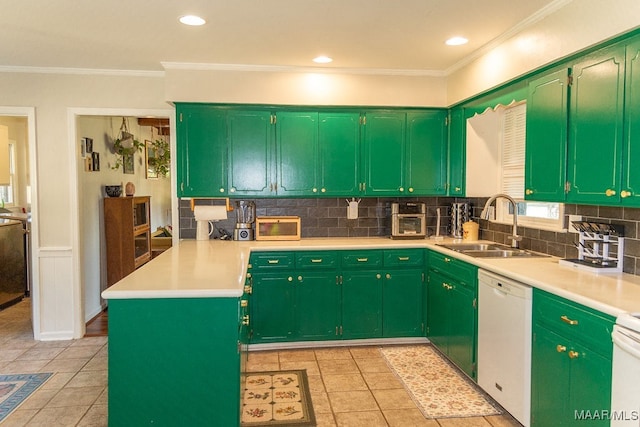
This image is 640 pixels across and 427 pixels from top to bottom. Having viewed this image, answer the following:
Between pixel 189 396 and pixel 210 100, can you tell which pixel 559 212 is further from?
pixel 210 100

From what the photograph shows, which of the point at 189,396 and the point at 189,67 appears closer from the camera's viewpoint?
the point at 189,396

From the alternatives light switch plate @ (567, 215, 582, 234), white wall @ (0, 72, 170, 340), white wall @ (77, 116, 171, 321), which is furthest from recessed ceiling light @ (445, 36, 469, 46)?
white wall @ (77, 116, 171, 321)

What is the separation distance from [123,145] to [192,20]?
10.9ft

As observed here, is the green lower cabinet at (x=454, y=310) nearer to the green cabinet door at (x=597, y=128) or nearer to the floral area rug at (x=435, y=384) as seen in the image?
the floral area rug at (x=435, y=384)

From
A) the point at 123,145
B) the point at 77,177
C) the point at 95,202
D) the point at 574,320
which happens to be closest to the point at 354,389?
the point at 574,320

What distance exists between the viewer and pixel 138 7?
276cm

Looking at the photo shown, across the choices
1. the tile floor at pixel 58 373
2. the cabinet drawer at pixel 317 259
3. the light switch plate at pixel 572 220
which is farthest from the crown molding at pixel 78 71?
the light switch plate at pixel 572 220

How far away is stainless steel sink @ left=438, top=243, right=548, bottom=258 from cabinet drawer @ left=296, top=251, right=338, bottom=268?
942 mm

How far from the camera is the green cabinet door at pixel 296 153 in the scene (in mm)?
4258

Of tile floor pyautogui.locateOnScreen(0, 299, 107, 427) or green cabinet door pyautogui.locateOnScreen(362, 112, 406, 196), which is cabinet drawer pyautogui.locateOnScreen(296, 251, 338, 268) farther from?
tile floor pyautogui.locateOnScreen(0, 299, 107, 427)

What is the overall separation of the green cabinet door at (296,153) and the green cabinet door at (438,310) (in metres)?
1.36

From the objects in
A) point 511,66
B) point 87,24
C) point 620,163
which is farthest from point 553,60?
point 87,24

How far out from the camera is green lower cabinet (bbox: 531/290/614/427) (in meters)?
1.99

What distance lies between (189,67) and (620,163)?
330cm
